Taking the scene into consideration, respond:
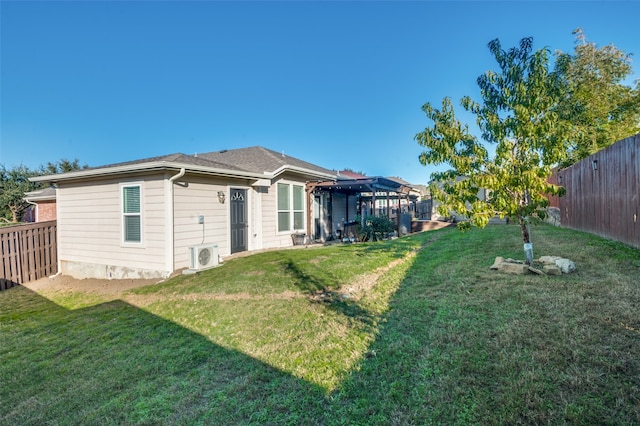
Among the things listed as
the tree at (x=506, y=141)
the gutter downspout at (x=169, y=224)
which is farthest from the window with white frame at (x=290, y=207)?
the tree at (x=506, y=141)

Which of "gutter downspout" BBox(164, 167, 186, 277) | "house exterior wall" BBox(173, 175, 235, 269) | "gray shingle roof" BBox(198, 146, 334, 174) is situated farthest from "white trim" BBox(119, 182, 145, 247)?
"gray shingle roof" BBox(198, 146, 334, 174)

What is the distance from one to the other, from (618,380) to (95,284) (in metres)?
10.6

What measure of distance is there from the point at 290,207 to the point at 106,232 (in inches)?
238

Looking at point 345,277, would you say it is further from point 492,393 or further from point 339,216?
point 339,216

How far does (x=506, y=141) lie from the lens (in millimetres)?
5387

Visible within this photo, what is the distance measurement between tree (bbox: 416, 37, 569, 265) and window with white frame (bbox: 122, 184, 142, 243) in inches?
295

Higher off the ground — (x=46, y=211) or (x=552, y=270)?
(x=46, y=211)

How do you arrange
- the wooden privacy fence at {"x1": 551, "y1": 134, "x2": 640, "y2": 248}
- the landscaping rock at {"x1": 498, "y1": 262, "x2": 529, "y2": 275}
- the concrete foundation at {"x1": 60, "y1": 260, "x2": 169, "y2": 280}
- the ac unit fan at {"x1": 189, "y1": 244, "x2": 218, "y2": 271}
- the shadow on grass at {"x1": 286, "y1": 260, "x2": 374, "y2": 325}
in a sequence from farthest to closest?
the concrete foundation at {"x1": 60, "y1": 260, "x2": 169, "y2": 280} < the ac unit fan at {"x1": 189, "y1": 244, "x2": 218, "y2": 271} < the wooden privacy fence at {"x1": 551, "y1": 134, "x2": 640, "y2": 248} < the landscaping rock at {"x1": 498, "y1": 262, "x2": 529, "y2": 275} < the shadow on grass at {"x1": 286, "y1": 260, "x2": 374, "y2": 325}

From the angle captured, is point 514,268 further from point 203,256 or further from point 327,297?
point 203,256

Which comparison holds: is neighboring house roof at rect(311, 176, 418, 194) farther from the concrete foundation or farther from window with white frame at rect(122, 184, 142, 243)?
the concrete foundation

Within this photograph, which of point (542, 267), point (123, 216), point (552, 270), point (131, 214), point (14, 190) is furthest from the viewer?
point (14, 190)

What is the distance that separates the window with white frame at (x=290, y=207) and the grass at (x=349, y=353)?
566 centimetres

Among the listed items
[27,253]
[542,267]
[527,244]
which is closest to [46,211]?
[27,253]

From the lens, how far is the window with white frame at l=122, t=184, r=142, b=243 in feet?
27.5
